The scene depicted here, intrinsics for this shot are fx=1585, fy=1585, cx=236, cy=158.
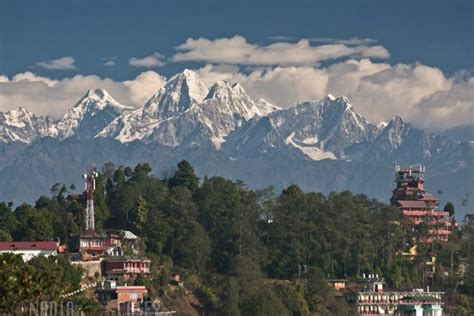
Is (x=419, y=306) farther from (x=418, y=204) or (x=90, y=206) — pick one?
(x=418, y=204)

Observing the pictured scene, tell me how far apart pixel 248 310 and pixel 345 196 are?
90.2ft

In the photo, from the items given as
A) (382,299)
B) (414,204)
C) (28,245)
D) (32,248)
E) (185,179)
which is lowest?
(382,299)

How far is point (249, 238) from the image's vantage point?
148m

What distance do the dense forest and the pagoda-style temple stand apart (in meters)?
4.65

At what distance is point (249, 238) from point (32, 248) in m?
22.1

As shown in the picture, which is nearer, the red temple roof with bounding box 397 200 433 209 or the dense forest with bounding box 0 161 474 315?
the dense forest with bounding box 0 161 474 315

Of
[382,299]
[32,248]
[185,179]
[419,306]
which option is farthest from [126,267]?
[419,306]

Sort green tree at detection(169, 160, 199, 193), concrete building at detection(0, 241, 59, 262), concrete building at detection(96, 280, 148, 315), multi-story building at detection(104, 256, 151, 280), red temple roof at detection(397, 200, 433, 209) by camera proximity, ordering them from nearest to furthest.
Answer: concrete building at detection(96, 280, 148, 315) → concrete building at detection(0, 241, 59, 262) → multi-story building at detection(104, 256, 151, 280) → green tree at detection(169, 160, 199, 193) → red temple roof at detection(397, 200, 433, 209)

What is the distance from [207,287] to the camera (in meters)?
142

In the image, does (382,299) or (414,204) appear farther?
(414,204)

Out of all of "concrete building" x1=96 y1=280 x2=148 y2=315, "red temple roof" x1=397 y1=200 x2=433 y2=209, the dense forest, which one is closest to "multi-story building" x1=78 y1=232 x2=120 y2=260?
the dense forest

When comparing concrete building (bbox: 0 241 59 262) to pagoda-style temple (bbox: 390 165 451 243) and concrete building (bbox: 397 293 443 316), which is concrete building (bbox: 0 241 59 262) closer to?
concrete building (bbox: 397 293 443 316)

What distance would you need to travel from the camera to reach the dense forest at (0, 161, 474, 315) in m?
141

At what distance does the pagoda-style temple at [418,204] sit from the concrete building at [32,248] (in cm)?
4469
